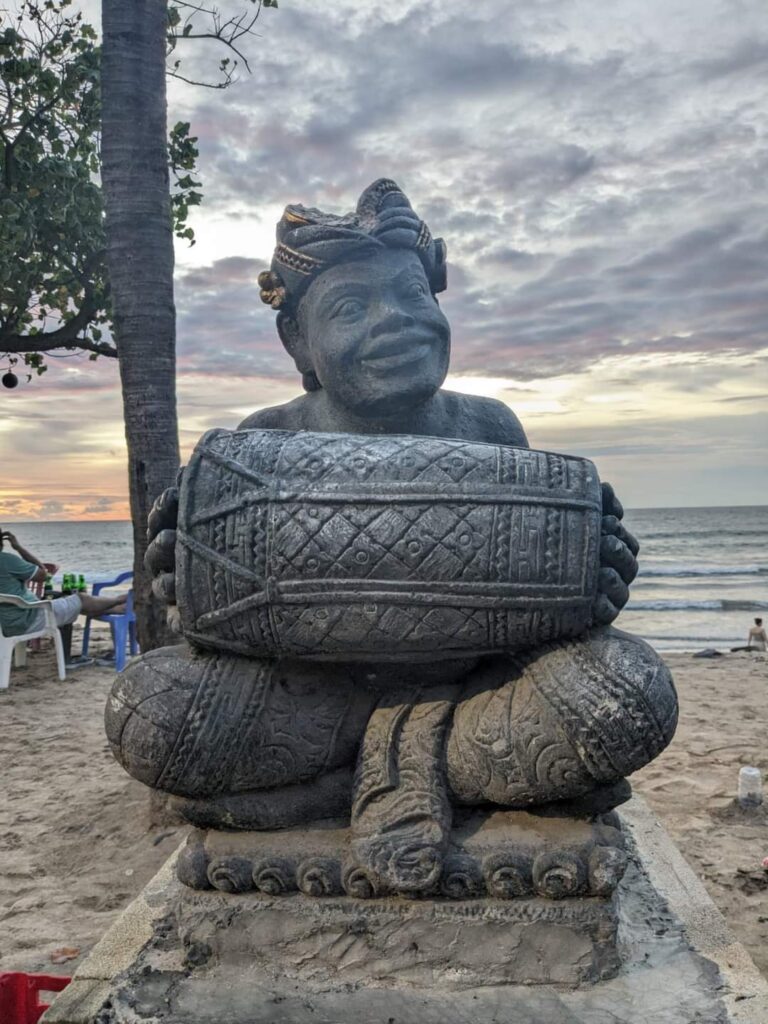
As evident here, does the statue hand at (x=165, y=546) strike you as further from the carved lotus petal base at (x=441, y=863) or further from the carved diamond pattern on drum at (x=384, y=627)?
the carved lotus petal base at (x=441, y=863)

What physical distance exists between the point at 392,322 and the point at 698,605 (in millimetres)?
15572

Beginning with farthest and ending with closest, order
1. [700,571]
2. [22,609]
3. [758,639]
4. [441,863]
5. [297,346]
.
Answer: [700,571], [758,639], [22,609], [297,346], [441,863]

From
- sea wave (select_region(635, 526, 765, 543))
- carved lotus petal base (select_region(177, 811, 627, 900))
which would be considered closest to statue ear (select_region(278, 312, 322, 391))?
carved lotus petal base (select_region(177, 811, 627, 900))

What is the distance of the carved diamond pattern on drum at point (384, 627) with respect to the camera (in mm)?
1946

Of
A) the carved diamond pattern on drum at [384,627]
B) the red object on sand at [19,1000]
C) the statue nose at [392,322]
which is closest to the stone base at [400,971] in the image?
the red object on sand at [19,1000]

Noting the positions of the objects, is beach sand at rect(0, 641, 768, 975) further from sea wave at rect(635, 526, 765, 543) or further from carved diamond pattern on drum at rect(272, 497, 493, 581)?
sea wave at rect(635, 526, 765, 543)

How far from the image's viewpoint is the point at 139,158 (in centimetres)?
418

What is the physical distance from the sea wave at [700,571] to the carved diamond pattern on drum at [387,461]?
19.6 metres

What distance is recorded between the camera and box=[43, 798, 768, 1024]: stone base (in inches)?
77.2

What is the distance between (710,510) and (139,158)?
185 ft

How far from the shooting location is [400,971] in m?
2.05

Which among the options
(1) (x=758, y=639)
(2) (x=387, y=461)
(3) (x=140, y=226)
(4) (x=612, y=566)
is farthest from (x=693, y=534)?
(2) (x=387, y=461)

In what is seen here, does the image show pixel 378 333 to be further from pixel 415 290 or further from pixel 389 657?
pixel 389 657

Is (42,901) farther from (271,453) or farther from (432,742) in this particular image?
(271,453)
